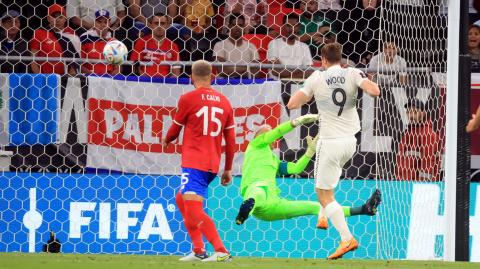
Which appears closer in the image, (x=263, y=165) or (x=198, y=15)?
(x=263, y=165)

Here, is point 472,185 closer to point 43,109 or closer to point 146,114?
point 146,114

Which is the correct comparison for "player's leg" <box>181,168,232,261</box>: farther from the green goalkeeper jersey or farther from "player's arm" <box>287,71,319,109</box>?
the green goalkeeper jersey

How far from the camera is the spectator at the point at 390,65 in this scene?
1184 cm

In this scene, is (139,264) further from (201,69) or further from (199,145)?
(201,69)

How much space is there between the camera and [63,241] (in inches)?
478

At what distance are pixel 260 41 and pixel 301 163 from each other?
213 cm

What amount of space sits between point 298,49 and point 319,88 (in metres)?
3.27

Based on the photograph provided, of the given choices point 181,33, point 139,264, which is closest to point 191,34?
point 181,33

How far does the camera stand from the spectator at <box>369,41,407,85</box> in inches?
466

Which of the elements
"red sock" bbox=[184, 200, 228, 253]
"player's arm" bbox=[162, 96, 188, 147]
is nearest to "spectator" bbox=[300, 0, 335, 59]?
"player's arm" bbox=[162, 96, 188, 147]

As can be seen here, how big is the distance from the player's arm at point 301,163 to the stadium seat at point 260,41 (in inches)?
65.3

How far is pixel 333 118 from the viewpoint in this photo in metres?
9.80

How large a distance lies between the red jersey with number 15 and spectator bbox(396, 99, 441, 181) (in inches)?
116

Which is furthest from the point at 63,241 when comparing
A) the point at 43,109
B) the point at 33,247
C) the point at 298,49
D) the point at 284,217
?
the point at 298,49
